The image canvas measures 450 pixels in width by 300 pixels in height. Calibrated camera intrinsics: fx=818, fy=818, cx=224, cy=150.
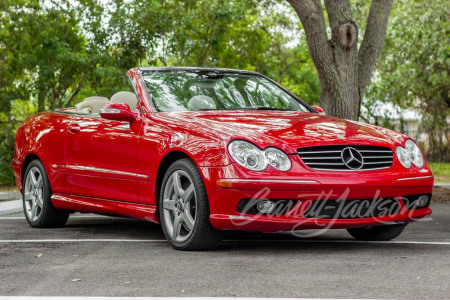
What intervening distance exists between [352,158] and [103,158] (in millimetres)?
2546

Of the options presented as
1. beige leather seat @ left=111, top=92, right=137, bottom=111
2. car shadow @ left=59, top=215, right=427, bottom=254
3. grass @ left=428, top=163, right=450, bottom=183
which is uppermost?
beige leather seat @ left=111, top=92, right=137, bottom=111

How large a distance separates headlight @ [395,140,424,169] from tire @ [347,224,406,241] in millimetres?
661

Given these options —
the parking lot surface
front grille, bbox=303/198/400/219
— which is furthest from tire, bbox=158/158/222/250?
front grille, bbox=303/198/400/219

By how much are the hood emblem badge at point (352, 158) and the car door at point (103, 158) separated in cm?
192

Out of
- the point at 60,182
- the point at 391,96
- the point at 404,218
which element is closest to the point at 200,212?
the point at 404,218

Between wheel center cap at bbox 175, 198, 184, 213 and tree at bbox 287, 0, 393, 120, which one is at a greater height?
tree at bbox 287, 0, 393, 120

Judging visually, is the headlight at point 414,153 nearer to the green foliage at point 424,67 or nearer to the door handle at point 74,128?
the door handle at point 74,128

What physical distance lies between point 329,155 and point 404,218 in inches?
35.8

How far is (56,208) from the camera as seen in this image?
29.2 ft

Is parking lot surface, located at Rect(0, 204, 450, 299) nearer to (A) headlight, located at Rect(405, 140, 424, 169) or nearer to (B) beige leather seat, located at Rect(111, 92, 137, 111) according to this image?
(A) headlight, located at Rect(405, 140, 424, 169)

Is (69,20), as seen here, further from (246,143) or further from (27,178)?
(246,143)

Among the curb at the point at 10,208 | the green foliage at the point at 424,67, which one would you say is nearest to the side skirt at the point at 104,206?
the curb at the point at 10,208

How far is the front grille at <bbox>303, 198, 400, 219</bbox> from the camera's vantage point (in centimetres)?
637

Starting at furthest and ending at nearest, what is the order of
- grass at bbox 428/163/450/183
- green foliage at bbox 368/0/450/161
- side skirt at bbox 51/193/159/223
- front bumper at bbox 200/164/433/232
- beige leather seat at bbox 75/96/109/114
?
green foliage at bbox 368/0/450/161 → grass at bbox 428/163/450/183 → beige leather seat at bbox 75/96/109/114 → side skirt at bbox 51/193/159/223 → front bumper at bbox 200/164/433/232
